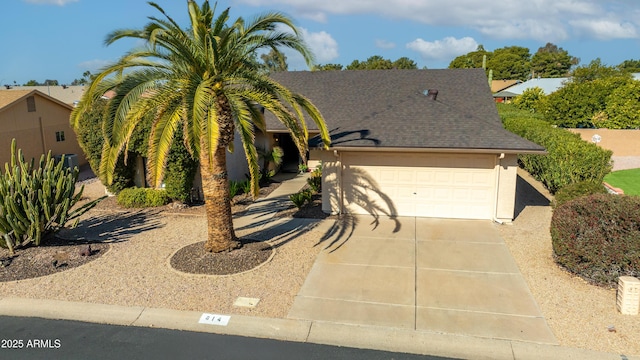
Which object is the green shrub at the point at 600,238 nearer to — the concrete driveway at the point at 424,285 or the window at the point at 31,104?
the concrete driveway at the point at 424,285

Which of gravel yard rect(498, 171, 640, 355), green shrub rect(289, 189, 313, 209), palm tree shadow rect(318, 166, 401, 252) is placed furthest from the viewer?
green shrub rect(289, 189, 313, 209)

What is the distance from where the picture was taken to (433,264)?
10.2m

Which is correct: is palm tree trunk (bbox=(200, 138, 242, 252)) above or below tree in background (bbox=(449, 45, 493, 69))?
below

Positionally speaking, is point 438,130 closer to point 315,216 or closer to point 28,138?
point 315,216

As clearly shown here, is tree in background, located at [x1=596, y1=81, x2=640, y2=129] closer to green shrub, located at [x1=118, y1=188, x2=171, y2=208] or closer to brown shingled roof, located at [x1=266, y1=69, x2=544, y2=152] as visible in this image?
brown shingled roof, located at [x1=266, y1=69, x2=544, y2=152]

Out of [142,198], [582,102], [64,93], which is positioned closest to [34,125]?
[142,198]

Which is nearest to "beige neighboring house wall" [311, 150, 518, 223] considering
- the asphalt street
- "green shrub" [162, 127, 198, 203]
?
"green shrub" [162, 127, 198, 203]

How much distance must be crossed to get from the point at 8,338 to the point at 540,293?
31.3 ft

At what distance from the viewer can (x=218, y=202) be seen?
10266 mm

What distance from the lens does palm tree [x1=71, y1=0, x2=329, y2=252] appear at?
9.05 metres

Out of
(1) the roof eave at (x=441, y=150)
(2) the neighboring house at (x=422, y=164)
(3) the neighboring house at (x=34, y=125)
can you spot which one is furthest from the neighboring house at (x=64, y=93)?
(1) the roof eave at (x=441, y=150)

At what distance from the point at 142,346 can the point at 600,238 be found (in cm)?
874

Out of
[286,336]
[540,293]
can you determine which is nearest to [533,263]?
[540,293]

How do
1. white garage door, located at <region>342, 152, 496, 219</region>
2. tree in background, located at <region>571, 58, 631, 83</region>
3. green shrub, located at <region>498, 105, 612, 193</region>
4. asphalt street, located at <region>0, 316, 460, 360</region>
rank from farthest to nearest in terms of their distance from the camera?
tree in background, located at <region>571, 58, 631, 83</region>, green shrub, located at <region>498, 105, 612, 193</region>, white garage door, located at <region>342, 152, 496, 219</region>, asphalt street, located at <region>0, 316, 460, 360</region>
